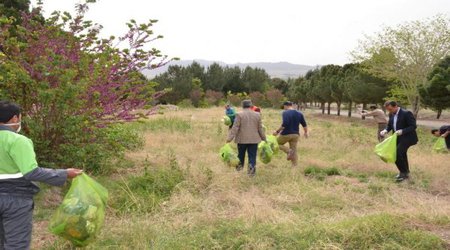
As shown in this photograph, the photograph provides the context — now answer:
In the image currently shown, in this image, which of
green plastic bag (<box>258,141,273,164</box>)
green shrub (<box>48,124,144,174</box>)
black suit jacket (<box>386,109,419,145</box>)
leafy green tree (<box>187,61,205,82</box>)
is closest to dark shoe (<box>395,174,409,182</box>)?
black suit jacket (<box>386,109,419,145</box>)

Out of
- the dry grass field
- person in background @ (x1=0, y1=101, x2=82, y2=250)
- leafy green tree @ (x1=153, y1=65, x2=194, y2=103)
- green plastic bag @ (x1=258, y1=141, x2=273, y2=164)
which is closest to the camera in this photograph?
person in background @ (x1=0, y1=101, x2=82, y2=250)

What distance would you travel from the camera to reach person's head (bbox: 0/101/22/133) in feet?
11.0

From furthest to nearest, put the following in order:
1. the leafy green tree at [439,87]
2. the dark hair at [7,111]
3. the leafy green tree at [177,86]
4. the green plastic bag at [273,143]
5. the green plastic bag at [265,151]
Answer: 1. the leafy green tree at [177,86]
2. the leafy green tree at [439,87]
3. the green plastic bag at [273,143]
4. the green plastic bag at [265,151]
5. the dark hair at [7,111]

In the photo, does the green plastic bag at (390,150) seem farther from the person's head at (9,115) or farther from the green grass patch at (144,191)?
the person's head at (9,115)

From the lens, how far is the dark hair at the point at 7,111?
131 inches

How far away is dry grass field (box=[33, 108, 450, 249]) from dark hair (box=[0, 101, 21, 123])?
155 cm

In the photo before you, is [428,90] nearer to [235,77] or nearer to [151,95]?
[151,95]

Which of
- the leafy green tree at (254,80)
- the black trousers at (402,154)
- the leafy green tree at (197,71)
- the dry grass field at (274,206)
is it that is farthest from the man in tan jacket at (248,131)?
the leafy green tree at (254,80)

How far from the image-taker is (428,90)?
2142 centimetres

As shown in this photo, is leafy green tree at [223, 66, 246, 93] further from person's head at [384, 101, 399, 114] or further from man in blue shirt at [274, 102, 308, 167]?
person's head at [384, 101, 399, 114]

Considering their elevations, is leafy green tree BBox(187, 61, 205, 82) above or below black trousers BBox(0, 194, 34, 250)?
above

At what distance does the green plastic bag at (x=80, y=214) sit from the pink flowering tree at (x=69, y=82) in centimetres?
256

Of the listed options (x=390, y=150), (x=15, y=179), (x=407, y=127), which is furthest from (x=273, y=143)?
(x=15, y=179)

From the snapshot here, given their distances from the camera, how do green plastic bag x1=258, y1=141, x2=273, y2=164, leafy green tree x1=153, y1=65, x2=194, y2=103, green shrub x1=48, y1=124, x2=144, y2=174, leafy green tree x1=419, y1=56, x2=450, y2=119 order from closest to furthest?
green shrub x1=48, y1=124, x2=144, y2=174
green plastic bag x1=258, y1=141, x2=273, y2=164
leafy green tree x1=419, y1=56, x2=450, y2=119
leafy green tree x1=153, y1=65, x2=194, y2=103
